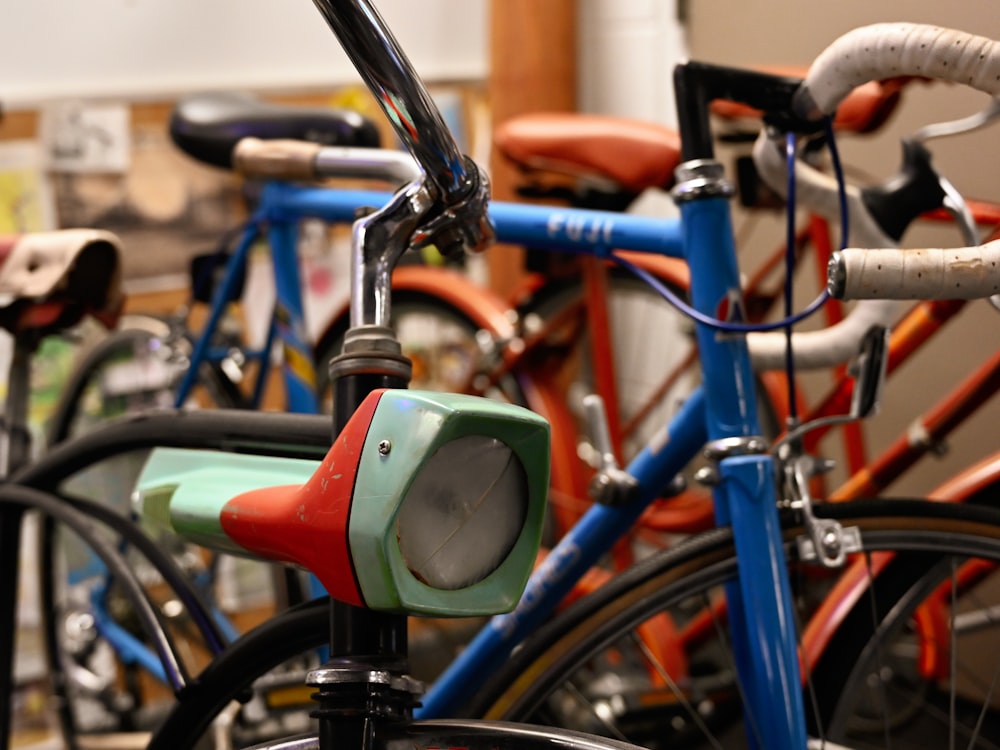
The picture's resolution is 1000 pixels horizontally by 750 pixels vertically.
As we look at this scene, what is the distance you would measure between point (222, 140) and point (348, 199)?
8.5 inches

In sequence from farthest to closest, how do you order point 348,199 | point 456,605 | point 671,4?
point 671,4, point 348,199, point 456,605

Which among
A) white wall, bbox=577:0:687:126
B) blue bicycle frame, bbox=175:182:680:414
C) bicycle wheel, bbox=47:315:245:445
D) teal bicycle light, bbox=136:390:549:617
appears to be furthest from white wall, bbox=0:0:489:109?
teal bicycle light, bbox=136:390:549:617

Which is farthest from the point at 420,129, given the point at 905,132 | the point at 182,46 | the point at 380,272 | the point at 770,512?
the point at 182,46

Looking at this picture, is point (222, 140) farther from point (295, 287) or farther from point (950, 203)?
point (950, 203)

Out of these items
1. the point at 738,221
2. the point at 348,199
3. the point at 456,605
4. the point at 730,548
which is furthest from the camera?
the point at 738,221

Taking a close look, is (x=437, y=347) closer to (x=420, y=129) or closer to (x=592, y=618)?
(x=592, y=618)

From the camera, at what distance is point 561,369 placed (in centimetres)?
134

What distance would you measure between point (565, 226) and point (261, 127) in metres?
0.47

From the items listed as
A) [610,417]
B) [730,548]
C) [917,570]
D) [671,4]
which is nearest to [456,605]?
[730,548]

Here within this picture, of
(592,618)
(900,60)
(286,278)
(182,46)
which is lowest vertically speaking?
(592,618)

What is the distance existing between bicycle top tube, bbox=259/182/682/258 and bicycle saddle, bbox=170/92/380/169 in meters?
0.11

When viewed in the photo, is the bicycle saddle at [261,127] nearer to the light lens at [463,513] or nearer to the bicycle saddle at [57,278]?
the bicycle saddle at [57,278]

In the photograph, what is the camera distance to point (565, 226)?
0.84 metres

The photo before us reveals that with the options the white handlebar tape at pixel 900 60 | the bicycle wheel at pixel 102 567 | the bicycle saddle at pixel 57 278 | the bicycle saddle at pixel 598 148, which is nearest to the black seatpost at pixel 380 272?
the white handlebar tape at pixel 900 60
